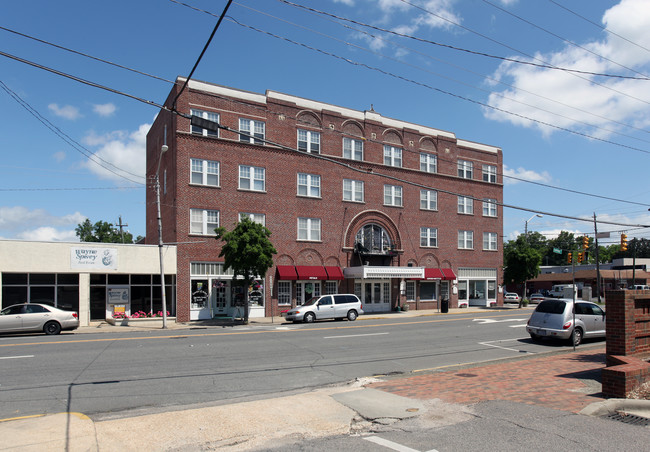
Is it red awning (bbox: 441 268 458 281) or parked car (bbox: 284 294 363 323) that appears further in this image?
red awning (bbox: 441 268 458 281)

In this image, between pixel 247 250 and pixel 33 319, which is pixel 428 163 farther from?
pixel 33 319

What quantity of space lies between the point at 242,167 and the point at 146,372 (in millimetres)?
21416

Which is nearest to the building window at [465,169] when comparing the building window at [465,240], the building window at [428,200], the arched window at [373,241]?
the building window at [428,200]

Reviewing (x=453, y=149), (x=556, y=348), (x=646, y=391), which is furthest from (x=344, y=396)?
(x=453, y=149)

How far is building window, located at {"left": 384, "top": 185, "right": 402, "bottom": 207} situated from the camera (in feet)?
127

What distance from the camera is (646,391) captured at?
848 cm

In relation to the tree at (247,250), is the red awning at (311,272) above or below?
below

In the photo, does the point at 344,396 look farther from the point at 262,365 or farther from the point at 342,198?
the point at 342,198

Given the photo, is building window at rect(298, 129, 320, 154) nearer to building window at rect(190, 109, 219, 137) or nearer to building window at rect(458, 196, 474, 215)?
building window at rect(190, 109, 219, 137)

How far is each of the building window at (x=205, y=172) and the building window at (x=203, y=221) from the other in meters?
1.79

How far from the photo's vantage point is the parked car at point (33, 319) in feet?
65.5

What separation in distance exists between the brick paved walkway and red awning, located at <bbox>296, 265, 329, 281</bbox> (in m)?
20.6

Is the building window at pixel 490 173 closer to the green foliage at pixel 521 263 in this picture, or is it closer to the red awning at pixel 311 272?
the green foliage at pixel 521 263

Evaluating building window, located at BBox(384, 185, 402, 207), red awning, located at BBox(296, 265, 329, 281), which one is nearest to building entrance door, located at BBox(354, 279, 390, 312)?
red awning, located at BBox(296, 265, 329, 281)
